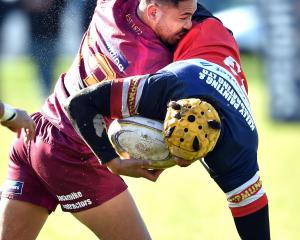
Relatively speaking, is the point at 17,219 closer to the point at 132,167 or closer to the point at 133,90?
the point at 132,167

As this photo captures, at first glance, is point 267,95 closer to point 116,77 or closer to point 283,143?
point 283,143

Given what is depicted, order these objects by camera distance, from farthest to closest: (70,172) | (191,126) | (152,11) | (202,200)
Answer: (202,200)
(70,172)
(152,11)
(191,126)

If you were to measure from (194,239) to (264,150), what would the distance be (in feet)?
13.5

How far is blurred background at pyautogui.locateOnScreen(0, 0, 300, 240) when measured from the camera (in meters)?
8.03

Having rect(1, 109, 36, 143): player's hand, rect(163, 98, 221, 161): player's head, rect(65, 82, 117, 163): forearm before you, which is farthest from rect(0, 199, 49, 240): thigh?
A: rect(163, 98, 221, 161): player's head

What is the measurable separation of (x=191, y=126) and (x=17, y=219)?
133 centimetres

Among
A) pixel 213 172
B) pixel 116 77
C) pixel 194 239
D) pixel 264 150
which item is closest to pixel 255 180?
pixel 213 172

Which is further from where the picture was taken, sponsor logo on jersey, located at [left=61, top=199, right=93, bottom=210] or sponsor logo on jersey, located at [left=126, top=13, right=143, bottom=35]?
sponsor logo on jersey, located at [left=61, top=199, right=93, bottom=210]

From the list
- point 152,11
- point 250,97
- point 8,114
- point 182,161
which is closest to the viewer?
point 182,161

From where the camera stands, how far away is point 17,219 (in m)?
5.76

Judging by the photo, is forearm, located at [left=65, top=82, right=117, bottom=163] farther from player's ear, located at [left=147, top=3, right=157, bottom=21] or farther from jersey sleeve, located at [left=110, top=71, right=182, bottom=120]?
player's ear, located at [left=147, top=3, right=157, bottom=21]

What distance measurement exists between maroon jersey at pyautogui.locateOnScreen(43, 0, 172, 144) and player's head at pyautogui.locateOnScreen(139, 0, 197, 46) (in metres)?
0.04

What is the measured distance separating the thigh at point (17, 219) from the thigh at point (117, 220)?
0.88 ft

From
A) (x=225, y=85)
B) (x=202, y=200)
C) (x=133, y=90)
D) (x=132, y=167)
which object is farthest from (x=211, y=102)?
(x=202, y=200)
